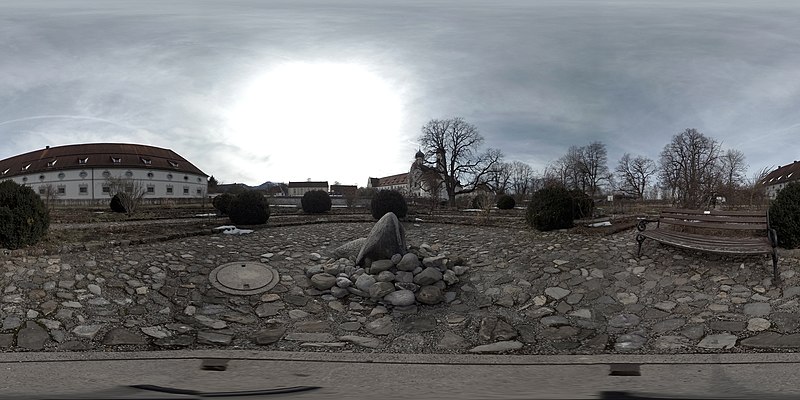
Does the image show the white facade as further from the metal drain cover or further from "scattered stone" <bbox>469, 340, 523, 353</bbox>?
"scattered stone" <bbox>469, 340, 523, 353</bbox>

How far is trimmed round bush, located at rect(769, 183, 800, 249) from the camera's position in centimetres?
627

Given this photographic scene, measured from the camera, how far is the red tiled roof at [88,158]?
5456 centimetres

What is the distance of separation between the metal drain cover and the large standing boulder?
4.67ft

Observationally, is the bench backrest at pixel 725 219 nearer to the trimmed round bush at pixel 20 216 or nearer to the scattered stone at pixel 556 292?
the scattered stone at pixel 556 292

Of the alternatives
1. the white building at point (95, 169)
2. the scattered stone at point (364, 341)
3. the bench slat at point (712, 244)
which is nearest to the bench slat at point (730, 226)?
the bench slat at point (712, 244)

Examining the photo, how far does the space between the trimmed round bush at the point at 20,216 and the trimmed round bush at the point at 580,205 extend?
9263 mm

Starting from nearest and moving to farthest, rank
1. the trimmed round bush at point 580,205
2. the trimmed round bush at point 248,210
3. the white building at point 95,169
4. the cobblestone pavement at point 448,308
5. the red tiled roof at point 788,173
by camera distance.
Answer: the cobblestone pavement at point 448,308, the trimmed round bush at point 580,205, the trimmed round bush at point 248,210, the white building at point 95,169, the red tiled roof at point 788,173

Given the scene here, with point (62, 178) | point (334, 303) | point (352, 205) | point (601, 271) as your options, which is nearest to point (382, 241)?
point (334, 303)

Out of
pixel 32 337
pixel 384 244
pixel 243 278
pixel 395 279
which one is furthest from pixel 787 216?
pixel 32 337

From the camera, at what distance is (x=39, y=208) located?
664cm

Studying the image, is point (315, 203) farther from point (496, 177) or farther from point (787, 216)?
point (496, 177)

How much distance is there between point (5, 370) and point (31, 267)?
2408 mm

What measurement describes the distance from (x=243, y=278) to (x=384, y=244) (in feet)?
7.17

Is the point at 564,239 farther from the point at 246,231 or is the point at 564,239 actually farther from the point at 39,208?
the point at 39,208
